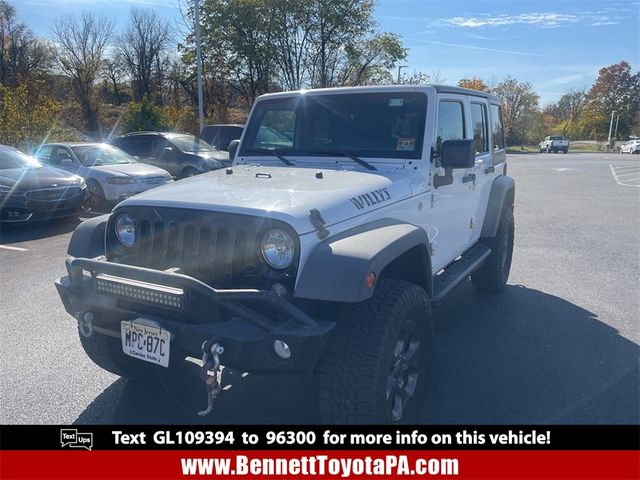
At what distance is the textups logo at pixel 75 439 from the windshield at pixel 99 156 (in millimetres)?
9271

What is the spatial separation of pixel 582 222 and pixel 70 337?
898cm

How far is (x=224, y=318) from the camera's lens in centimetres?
269

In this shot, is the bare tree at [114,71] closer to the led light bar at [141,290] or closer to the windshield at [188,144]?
the windshield at [188,144]

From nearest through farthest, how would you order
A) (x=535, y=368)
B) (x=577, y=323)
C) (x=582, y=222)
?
(x=535, y=368) → (x=577, y=323) → (x=582, y=222)

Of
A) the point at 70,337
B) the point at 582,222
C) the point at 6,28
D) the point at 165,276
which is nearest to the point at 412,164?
the point at 165,276

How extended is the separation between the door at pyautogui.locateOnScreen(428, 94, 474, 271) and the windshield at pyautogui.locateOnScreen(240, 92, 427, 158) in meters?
0.24

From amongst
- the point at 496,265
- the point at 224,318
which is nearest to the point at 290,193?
the point at 224,318

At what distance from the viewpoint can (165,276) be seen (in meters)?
2.64

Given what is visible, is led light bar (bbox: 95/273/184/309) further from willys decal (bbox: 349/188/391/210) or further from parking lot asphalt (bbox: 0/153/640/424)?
willys decal (bbox: 349/188/391/210)

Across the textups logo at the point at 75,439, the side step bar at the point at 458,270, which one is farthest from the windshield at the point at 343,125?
the textups logo at the point at 75,439

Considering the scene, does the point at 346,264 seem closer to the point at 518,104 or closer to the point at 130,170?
the point at 130,170

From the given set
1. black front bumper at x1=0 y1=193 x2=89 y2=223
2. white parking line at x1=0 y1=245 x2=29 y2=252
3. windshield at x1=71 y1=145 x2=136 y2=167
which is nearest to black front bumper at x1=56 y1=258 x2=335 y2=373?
white parking line at x1=0 y1=245 x2=29 y2=252

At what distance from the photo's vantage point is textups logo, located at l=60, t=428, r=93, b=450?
10.2 feet

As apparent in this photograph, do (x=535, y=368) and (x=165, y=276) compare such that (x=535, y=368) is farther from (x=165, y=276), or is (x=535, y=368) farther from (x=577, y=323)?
(x=165, y=276)
